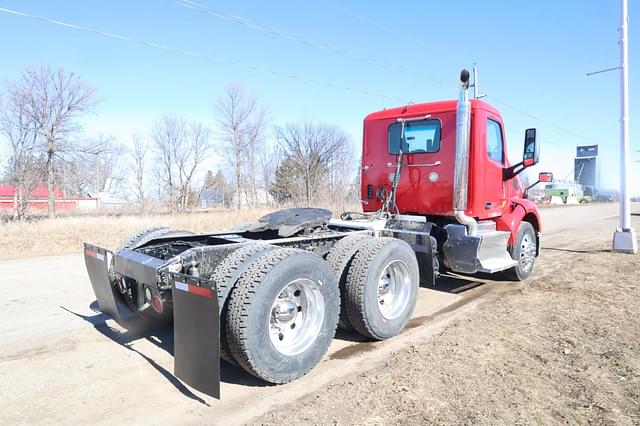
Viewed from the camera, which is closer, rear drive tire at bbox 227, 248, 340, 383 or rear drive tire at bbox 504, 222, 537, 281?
rear drive tire at bbox 227, 248, 340, 383

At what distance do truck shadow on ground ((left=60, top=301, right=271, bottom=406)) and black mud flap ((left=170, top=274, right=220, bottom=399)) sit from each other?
27 centimetres

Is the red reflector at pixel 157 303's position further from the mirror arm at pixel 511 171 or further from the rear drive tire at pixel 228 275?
the mirror arm at pixel 511 171

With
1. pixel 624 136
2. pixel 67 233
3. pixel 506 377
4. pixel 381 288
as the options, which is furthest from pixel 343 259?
pixel 67 233

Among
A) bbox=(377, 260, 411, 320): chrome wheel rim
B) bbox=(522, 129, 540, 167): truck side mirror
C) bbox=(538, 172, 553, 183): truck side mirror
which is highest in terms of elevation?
bbox=(522, 129, 540, 167): truck side mirror

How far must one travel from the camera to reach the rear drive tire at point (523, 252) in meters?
6.92

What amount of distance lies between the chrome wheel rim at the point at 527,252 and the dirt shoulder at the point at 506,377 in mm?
1815

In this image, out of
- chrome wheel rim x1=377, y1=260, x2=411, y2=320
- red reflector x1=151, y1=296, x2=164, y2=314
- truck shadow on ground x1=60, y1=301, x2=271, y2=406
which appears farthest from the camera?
chrome wheel rim x1=377, y1=260, x2=411, y2=320

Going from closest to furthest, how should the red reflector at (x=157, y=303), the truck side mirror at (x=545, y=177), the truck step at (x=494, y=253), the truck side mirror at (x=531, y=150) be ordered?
the red reflector at (x=157, y=303) < the truck step at (x=494, y=253) < the truck side mirror at (x=531, y=150) < the truck side mirror at (x=545, y=177)

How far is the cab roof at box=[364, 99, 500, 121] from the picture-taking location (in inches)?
238

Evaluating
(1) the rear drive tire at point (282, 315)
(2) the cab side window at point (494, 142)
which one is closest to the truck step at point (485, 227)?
(2) the cab side window at point (494, 142)

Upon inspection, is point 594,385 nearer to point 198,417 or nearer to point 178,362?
point 198,417

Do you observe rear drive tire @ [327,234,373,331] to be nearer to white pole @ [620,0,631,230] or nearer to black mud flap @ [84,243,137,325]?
black mud flap @ [84,243,137,325]

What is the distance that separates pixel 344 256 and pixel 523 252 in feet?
14.2

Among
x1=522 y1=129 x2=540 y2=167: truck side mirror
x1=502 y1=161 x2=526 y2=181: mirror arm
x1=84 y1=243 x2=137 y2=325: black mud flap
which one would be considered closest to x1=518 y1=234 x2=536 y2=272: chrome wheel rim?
x1=502 y1=161 x2=526 y2=181: mirror arm
